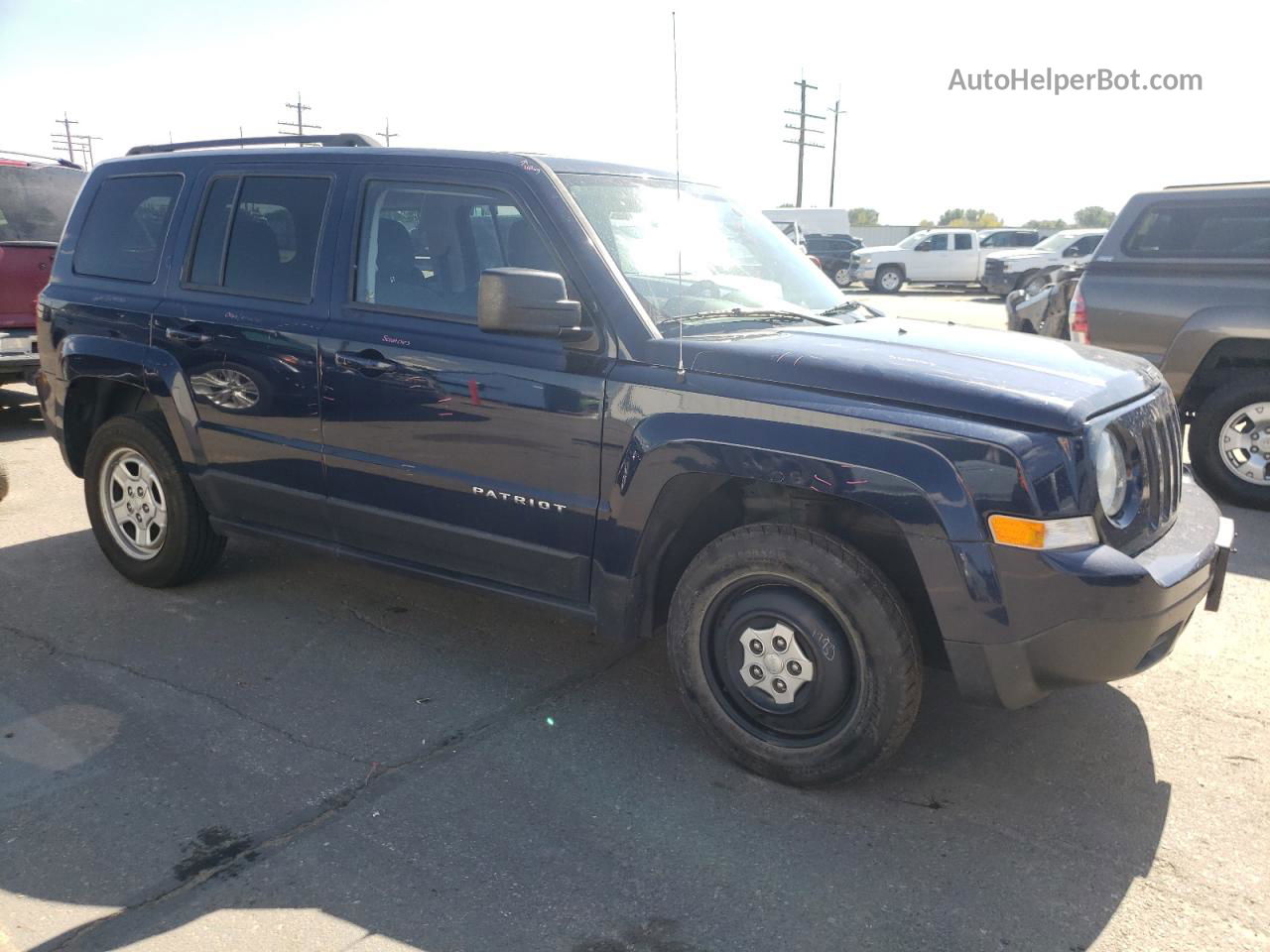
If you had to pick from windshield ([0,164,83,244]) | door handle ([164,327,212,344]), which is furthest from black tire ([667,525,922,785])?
windshield ([0,164,83,244])

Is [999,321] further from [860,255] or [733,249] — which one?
[733,249]

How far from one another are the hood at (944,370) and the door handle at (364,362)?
1.22m

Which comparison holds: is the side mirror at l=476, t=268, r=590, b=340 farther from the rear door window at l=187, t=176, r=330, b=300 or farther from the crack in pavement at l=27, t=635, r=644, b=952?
the crack in pavement at l=27, t=635, r=644, b=952

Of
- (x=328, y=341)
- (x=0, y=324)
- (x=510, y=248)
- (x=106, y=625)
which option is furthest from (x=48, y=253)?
(x=510, y=248)

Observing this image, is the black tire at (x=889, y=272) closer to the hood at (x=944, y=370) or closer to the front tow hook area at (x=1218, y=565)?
Result: the hood at (x=944, y=370)

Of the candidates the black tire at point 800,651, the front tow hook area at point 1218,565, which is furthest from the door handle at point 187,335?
the front tow hook area at point 1218,565

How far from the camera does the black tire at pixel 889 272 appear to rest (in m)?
30.7

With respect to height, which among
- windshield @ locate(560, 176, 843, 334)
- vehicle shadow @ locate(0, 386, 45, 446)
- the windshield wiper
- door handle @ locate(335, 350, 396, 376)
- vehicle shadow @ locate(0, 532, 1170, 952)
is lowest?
vehicle shadow @ locate(0, 532, 1170, 952)

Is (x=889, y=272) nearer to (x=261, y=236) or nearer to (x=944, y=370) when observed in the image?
(x=261, y=236)

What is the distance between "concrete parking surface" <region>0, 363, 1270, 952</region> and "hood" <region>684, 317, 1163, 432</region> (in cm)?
124

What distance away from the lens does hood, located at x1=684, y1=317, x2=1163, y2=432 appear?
10.0 feet

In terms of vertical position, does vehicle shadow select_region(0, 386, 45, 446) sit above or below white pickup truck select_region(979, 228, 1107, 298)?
below

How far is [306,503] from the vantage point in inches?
Answer: 175

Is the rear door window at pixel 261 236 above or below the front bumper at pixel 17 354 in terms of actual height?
above
